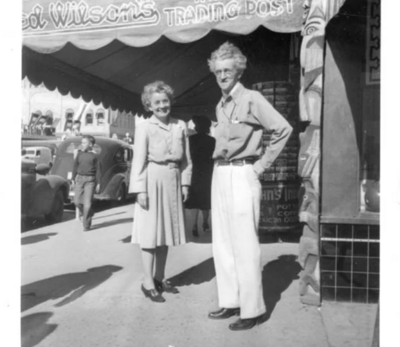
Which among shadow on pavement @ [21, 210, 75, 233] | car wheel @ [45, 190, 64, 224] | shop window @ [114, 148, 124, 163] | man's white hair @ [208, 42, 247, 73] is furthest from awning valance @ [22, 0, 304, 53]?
shop window @ [114, 148, 124, 163]

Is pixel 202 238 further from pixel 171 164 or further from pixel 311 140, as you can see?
pixel 311 140

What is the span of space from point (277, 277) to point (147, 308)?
1.24 meters

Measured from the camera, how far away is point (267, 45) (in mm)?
5707

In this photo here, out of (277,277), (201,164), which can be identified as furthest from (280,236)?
(277,277)

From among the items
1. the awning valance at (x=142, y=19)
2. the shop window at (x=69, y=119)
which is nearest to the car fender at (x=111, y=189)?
the shop window at (x=69, y=119)

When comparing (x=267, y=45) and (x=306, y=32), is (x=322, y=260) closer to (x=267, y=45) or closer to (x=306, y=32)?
(x=306, y=32)

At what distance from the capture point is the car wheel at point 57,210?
6609 millimetres

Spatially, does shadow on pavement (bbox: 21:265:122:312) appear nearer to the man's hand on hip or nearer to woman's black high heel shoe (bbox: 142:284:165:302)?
woman's black high heel shoe (bbox: 142:284:165:302)

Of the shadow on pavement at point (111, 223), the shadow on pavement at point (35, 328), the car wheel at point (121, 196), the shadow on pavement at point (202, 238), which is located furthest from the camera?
the car wheel at point (121, 196)

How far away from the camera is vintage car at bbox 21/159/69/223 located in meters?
5.96

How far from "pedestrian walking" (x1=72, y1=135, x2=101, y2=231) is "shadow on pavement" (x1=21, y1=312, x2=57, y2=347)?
2819 mm

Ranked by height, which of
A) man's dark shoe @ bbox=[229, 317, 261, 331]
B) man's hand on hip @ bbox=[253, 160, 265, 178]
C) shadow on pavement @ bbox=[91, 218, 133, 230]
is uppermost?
man's hand on hip @ bbox=[253, 160, 265, 178]

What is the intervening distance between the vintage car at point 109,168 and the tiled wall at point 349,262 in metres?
4.73

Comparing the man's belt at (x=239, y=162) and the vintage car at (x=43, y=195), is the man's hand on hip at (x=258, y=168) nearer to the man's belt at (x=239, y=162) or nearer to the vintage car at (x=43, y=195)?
the man's belt at (x=239, y=162)
